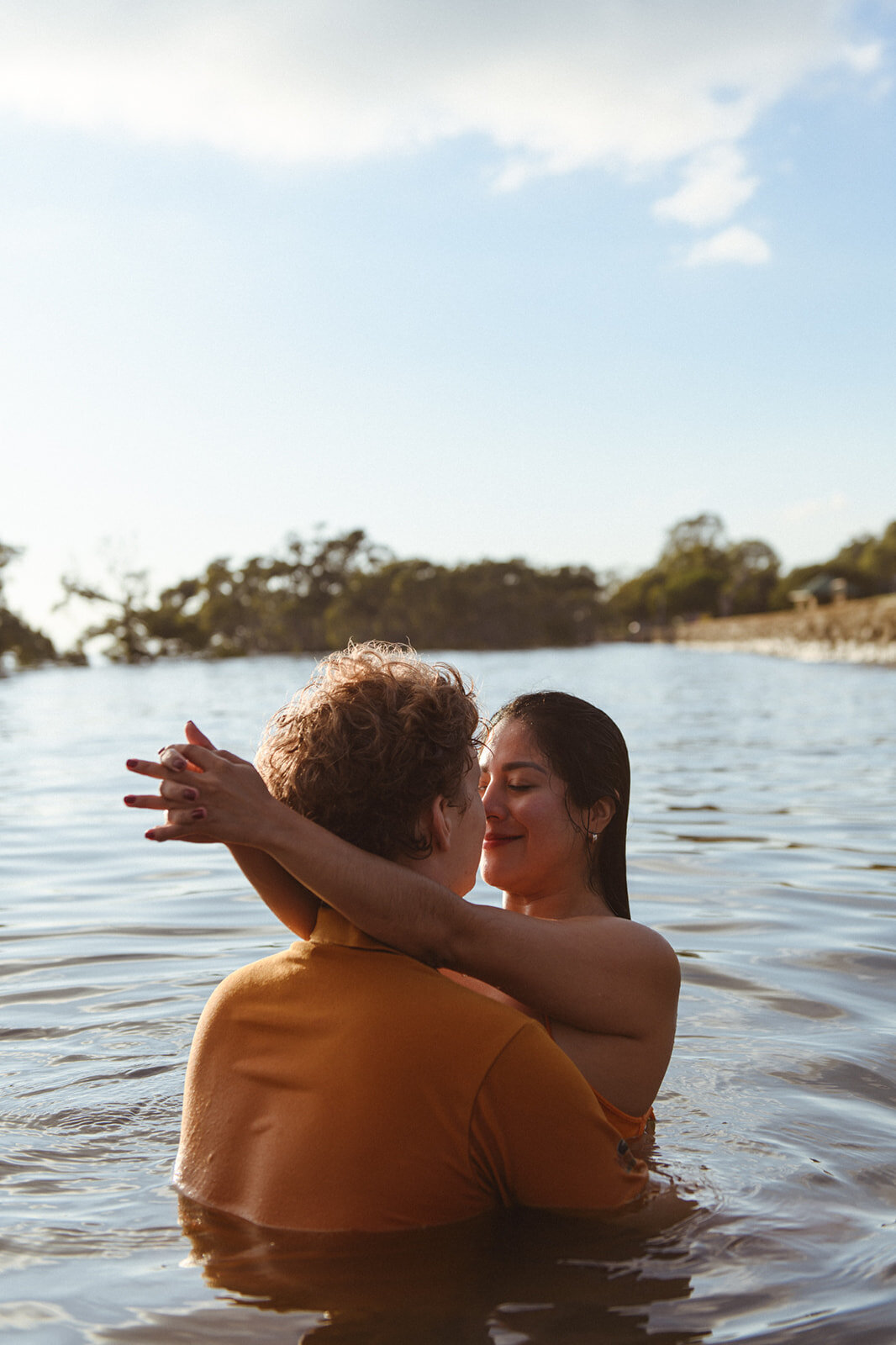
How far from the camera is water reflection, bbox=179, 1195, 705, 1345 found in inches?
95.3

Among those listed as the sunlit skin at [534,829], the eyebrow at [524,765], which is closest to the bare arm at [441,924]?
the sunlit skin at [534,829]

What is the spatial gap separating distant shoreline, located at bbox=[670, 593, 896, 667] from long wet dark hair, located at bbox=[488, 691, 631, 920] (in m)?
40.9

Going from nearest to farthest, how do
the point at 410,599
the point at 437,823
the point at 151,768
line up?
the point at 151,768, the point at 437,823, the point at 410,599

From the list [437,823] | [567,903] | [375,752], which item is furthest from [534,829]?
[375,752]

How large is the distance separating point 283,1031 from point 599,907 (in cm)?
123

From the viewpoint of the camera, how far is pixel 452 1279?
2.55 m

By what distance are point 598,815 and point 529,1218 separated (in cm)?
104

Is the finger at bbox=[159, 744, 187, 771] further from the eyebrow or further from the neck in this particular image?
the neck

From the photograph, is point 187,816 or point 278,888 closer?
point 187,816

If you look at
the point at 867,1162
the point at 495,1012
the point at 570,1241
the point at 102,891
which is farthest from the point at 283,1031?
the point at 102,891

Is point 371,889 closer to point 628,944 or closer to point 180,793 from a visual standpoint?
point 180,793

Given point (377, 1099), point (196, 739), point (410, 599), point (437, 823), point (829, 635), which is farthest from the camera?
point (410, 599)

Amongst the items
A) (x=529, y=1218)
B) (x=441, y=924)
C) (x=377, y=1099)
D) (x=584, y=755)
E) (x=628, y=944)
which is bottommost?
(x=529, y=1218)

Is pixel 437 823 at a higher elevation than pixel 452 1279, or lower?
higher
